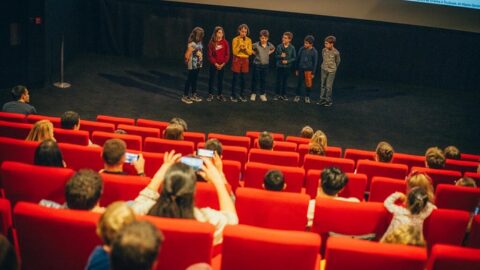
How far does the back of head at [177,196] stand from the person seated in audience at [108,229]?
0.42 meters

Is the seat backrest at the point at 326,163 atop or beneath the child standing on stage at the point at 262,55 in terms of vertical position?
beneath

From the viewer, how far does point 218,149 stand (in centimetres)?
470

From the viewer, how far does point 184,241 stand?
104 inches

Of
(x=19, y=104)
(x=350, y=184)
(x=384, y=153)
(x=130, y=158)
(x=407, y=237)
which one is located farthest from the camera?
(x=19, y=104)

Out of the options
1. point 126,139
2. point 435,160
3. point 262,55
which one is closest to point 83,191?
point 126,139

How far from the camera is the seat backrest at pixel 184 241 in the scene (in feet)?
8.55

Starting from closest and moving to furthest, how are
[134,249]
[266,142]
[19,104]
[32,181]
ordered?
[134,249], [32,181], [266,142], [19,104]

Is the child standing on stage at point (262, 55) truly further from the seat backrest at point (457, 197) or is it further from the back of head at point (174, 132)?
the seat backrest at point (457, 197)

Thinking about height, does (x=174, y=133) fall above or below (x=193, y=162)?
below

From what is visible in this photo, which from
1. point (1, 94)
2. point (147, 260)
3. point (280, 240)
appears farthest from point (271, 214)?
point (1, 94)

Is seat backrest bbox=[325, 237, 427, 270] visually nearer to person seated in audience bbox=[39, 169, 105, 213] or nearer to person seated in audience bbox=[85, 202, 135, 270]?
person seated in audience bbox=[85, 202, 135, 270]

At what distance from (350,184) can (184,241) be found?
248cm

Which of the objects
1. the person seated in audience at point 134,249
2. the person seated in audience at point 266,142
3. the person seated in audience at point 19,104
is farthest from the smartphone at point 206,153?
the person seated in audience at point 19,104

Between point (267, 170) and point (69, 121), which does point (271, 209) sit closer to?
point (267, 170)
